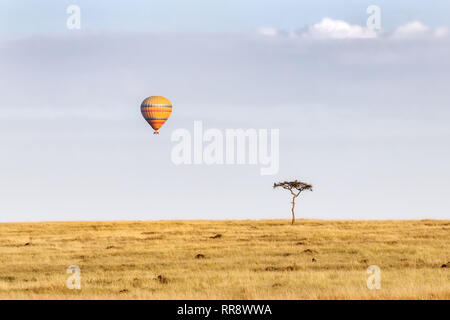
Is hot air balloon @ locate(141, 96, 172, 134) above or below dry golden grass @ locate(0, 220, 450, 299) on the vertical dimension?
above

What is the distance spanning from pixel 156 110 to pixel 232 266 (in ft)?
121

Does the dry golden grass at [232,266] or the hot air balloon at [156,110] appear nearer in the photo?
the dry golden grass at [232,266]

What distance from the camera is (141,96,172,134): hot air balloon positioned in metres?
67.4

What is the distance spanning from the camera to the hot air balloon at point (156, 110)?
6744 centimetres

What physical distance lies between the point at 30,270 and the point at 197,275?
868cm

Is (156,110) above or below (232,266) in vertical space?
above

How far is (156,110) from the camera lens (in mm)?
67250

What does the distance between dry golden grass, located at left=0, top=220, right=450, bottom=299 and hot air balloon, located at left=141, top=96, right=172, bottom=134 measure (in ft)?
57.1

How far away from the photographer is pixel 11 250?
42.6 metres

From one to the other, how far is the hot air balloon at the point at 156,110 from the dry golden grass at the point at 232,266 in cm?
1739

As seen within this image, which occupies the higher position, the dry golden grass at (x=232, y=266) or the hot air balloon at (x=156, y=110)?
the hot air balloon at (x=156, y=110)

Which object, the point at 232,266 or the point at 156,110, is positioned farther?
the point at 156,110
